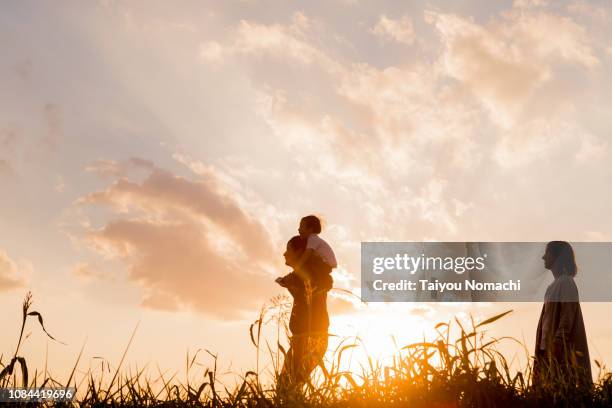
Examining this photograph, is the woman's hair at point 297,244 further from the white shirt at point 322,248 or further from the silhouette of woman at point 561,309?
the silhouette of woman at point 561,309

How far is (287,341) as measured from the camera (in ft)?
15.5

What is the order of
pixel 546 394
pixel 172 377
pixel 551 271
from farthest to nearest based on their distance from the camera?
pixel 551 271 < pixel 172 377 < pixel 546 394

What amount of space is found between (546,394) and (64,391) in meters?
3.37

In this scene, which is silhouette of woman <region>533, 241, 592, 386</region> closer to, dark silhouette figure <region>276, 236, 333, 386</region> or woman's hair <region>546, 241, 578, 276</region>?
woman's hair <region>546, 241, 578, 276</region>

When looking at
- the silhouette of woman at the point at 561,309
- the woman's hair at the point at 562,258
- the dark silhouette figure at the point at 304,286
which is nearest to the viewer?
the dark silhouette figure at the point at 304,286

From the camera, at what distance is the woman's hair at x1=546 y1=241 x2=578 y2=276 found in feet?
26.3

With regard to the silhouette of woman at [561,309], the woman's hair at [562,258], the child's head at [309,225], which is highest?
the child's head at [309,225]

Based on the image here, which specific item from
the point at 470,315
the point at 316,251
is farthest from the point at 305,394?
the point at 316,251

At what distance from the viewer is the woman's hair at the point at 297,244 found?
820 cm

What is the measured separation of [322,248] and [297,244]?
1.15ft

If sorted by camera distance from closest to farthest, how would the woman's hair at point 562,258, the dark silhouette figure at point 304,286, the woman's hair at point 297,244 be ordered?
the dark silhouette figure at point 304,286 < the woman's hair at point 562,258 < the woman's hair at point 297,244

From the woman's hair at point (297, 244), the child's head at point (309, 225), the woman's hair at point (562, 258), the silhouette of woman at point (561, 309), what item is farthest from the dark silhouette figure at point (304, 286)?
the woman's hair at point (562, 258)

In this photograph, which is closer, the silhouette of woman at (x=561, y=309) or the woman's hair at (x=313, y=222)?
the silhouette of woman at (x=561, y=309)

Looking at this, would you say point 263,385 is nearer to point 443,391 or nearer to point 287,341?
point 287,341
